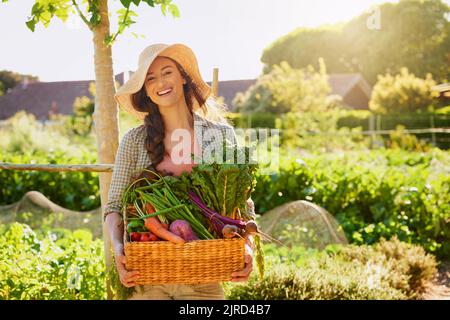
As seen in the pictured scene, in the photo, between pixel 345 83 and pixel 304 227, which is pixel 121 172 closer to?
pixel 304 227

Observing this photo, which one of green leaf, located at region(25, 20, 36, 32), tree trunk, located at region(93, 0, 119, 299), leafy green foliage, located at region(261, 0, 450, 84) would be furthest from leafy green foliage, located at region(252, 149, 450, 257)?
leafy green foliage, located at region(261, 0, 450, 84)

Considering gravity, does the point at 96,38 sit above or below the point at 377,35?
below

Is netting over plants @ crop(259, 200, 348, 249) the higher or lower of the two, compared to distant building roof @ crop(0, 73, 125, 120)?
lower

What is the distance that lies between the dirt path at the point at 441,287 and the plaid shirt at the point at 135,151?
112 inches

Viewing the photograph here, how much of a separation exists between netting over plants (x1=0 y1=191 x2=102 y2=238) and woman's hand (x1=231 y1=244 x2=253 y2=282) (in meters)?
3.89

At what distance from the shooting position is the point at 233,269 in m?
2.20

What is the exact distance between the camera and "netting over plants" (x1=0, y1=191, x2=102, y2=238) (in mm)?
6133

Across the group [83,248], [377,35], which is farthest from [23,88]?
[83,248]

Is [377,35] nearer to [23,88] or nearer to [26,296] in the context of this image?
[23,88]

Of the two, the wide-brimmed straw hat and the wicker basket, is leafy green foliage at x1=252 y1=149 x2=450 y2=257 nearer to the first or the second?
the wide-brimmed straw hat

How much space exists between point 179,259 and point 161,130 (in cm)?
64

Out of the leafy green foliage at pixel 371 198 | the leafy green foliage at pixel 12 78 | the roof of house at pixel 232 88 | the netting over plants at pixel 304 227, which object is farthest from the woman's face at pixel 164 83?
the roof of house at pixel 232 88

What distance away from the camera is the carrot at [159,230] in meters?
2.11

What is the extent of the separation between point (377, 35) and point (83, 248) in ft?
103
